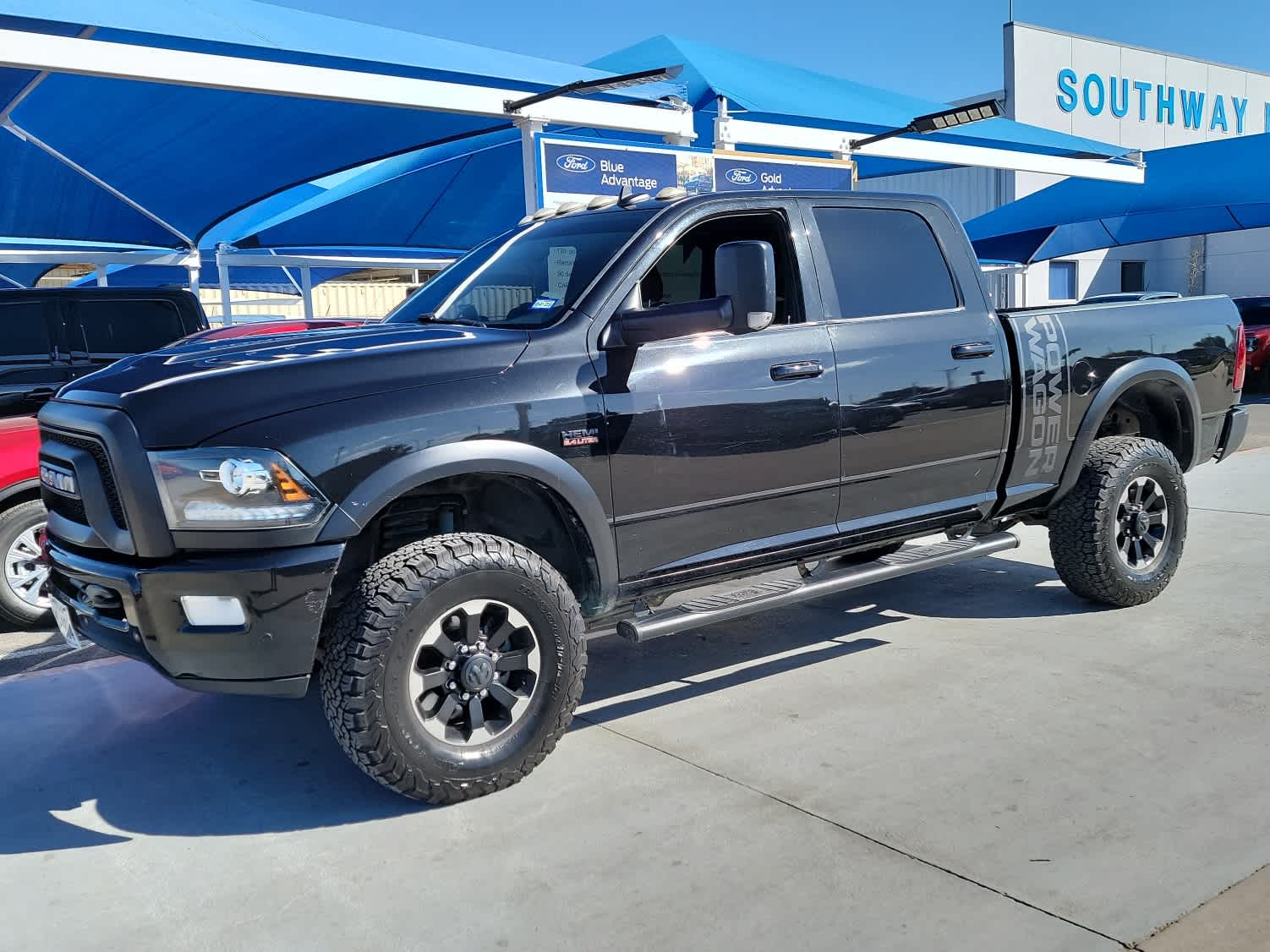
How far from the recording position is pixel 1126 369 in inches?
220

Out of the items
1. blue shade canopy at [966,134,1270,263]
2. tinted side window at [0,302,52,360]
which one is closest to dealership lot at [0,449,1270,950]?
tinted side window at [0,302,52,360]

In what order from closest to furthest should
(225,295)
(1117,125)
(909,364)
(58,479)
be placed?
(58,479) → (909,364) → (225,295) → (1117,125)

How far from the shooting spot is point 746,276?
4102 millimetres

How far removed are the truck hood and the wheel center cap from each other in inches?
35.5

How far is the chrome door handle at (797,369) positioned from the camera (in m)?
A: 4.41

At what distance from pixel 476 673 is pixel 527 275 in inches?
65.9

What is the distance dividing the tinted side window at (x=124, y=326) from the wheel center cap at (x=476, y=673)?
485cm

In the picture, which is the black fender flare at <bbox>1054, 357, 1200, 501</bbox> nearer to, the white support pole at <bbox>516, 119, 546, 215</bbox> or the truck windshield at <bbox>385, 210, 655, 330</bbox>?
the truck windshield at <bbox>385, 210, 655, 330</bbox>

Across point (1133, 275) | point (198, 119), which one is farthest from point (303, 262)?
point (1133, 275)

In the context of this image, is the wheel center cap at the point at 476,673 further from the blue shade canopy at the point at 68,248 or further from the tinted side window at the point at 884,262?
the blue shade canopy at the point at 68,248

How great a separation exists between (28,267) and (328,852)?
29719 millimetres

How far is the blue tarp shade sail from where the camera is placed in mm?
12461

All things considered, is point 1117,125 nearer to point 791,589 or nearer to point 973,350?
point 973,350

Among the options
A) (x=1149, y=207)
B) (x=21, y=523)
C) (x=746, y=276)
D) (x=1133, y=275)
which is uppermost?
(x=1149, y=207)
